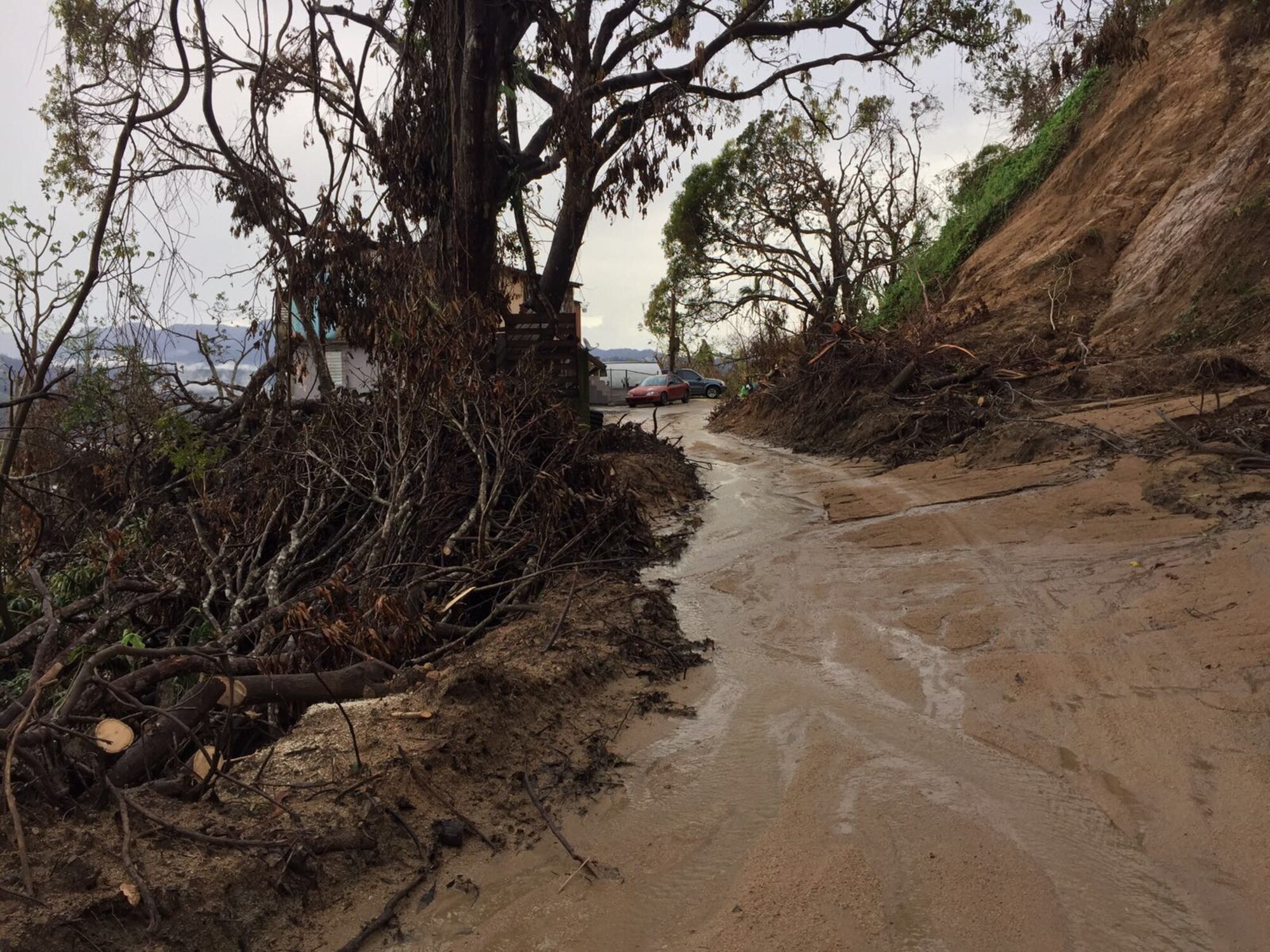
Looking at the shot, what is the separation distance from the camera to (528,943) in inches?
91.6

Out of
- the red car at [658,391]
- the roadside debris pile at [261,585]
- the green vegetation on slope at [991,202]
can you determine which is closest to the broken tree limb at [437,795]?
the roadside debris pile at [261,585]

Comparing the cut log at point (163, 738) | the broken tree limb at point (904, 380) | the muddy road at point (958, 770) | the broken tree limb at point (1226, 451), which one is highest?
the broken tree limb at point (904, 380)

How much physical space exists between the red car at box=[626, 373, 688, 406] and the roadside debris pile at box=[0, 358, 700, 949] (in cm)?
2122

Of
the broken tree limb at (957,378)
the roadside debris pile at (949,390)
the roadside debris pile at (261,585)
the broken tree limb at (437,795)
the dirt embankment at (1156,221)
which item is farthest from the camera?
the broken tree limb at (957,378)

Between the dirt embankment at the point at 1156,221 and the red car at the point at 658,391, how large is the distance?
54.5 feet

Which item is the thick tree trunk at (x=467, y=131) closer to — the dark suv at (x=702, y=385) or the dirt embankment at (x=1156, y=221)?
the dirt embankment at (x=1156, y=221)

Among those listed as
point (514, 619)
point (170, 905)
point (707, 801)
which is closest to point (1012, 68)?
point (514, 619)

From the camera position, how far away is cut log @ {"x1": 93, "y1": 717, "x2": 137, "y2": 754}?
2363 millimetres

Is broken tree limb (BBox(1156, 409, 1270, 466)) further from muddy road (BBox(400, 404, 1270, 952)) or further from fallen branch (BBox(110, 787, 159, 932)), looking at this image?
fallen branch (BBox(110, 787, 159, 932))

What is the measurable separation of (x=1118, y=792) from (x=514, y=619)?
10.7ft

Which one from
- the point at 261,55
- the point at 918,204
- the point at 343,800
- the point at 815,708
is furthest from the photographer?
the point at 918,204

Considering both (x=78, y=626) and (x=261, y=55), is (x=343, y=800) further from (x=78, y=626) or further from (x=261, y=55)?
(x=261, y=55)

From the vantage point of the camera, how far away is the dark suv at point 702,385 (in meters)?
34.4

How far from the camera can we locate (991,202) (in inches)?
612
